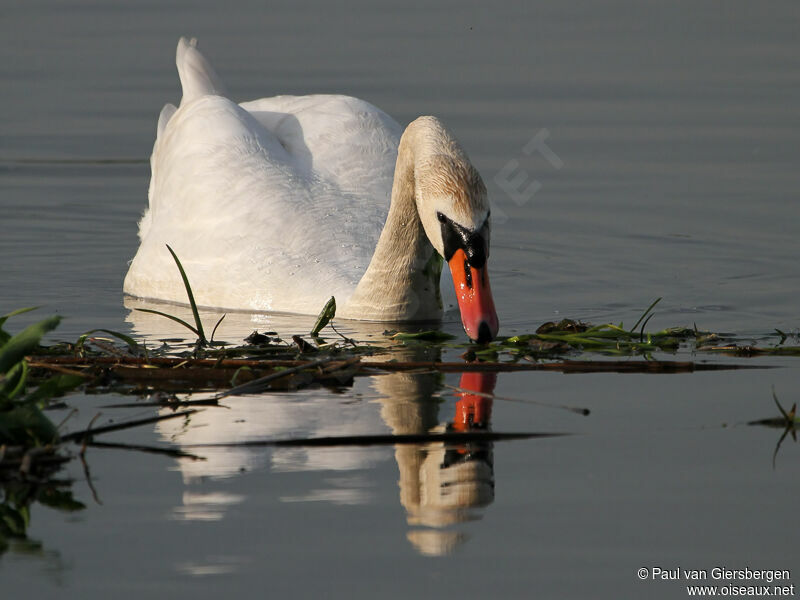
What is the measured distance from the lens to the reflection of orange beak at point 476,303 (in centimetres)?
758

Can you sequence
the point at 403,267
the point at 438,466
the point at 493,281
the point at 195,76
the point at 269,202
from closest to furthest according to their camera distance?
the point at 438,466 → the point at 403,267 → the point at 269,202 → the point at 493,281 → the point at 195,76

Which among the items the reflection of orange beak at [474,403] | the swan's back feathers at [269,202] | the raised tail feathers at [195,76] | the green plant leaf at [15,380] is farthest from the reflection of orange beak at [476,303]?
the raised tail feathers at [195,76]

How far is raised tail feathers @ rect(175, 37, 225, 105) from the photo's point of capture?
465 inches

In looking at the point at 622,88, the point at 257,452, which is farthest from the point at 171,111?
the point at 257,452

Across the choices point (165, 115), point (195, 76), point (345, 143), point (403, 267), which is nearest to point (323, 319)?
point (403, 267)

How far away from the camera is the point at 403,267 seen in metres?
8.89

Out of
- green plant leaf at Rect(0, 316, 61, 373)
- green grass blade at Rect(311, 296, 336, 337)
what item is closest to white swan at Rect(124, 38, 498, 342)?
green grass blade at Rect(311, 296, 336, 337)

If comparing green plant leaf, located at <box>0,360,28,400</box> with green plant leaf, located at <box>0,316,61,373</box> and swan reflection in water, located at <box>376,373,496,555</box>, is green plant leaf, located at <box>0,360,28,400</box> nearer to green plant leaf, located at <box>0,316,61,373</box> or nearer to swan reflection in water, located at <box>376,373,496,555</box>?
green plant leaf, located at <box>0,316,61,373</box>

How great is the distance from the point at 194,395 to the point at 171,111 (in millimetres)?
6280

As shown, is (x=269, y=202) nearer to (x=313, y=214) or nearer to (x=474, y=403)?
(x=313, y=214)

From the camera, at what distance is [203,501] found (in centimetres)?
511

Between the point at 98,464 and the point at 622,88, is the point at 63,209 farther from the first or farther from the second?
the point at 98,464

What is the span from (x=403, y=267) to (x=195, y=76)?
3781 millimetres

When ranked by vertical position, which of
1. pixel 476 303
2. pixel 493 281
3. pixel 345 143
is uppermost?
pixel 345 143
